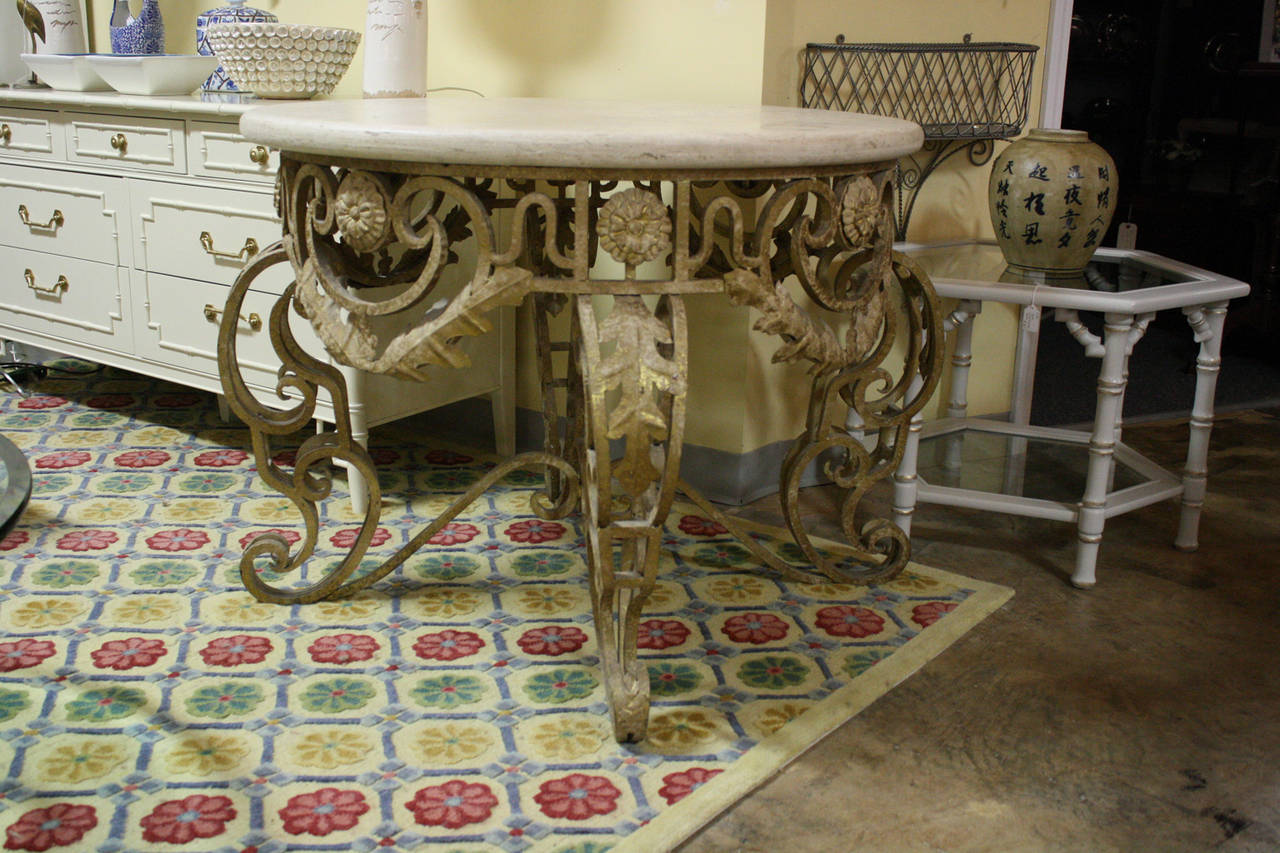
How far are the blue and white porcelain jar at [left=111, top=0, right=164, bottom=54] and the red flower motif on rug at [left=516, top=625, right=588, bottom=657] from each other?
6.60ft

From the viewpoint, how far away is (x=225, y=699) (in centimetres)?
177

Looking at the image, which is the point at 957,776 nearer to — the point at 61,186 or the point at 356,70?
the point at 356,70

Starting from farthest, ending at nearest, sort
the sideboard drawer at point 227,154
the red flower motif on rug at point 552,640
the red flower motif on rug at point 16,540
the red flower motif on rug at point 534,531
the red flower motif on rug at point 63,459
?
the red flower motif on rug at point 63,459
the sideboard drawer at point 227,154
the red flower motif on rug at point 534,531
the red flower motif on rug at point 16,540
the red flower motif on rug at point 552,640

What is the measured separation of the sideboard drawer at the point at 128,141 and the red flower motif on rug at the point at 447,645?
135 centimetres

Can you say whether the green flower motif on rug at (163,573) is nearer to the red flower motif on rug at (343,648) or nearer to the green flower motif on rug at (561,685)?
the red flower motif on rug at (343,648)

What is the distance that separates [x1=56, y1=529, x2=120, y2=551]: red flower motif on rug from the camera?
7.60 feet

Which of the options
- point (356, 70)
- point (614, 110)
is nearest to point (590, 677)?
point (614, 110)

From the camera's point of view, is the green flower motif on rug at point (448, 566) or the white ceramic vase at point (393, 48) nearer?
the green flower motif on rug at point (448, 566)

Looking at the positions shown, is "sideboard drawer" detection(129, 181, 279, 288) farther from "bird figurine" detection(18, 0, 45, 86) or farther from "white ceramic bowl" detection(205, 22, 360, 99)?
"bird figurine" detection(18, 0, 45, 86)

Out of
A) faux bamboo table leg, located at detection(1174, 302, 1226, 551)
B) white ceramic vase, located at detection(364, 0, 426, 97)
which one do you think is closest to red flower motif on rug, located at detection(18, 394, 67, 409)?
white ceramic vase, located at detection(364, 0, 426, 97)

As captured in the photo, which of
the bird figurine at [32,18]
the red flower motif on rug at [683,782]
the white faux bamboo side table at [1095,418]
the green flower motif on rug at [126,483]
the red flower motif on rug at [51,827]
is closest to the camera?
the red flower motif on rug at [51,827]

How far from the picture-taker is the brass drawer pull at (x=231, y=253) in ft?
8.51

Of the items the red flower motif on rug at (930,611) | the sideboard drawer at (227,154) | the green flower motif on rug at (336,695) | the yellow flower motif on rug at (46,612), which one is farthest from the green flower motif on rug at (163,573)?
the red flower motif on rug at (930,611)

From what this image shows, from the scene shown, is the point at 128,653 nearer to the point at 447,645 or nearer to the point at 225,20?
the point at 447,645
